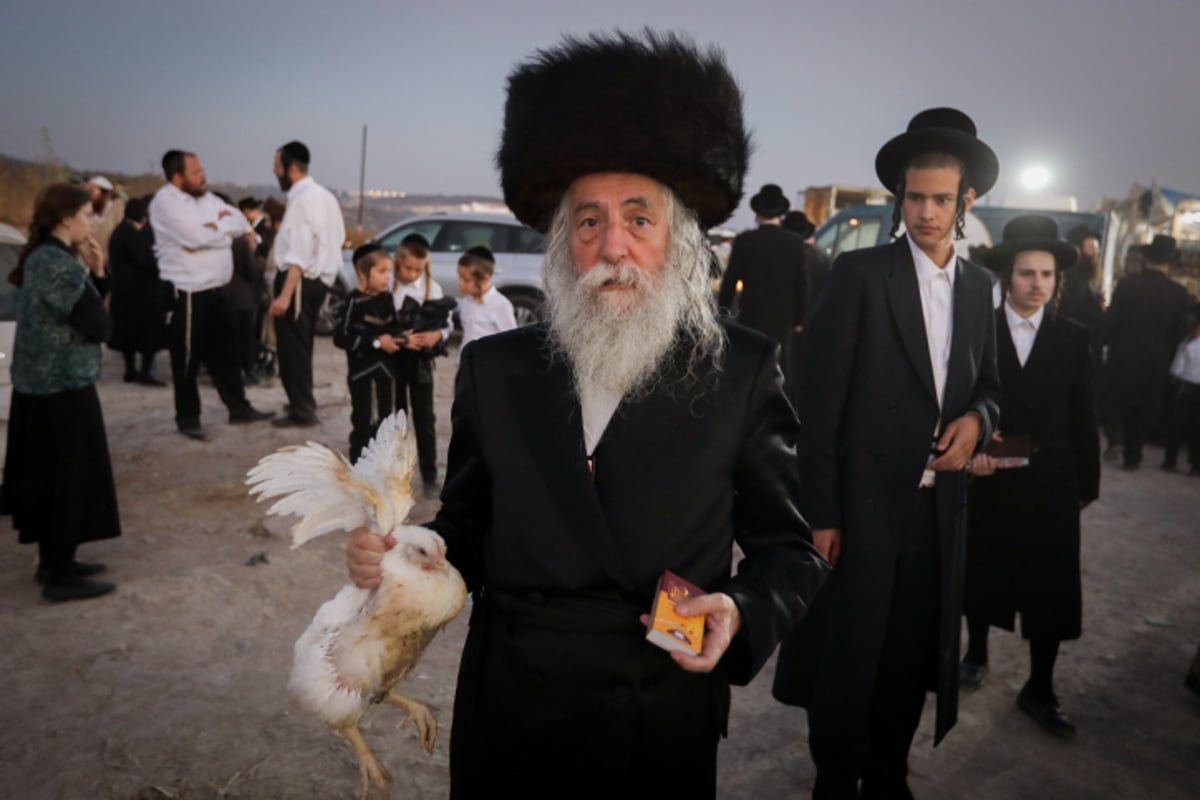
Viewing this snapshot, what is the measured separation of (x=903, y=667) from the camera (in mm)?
2926

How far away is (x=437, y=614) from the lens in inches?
63.0

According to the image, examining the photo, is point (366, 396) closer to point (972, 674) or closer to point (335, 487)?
point (972, 674)

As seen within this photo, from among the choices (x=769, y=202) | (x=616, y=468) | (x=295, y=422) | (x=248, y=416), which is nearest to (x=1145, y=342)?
(x=769, y=202)

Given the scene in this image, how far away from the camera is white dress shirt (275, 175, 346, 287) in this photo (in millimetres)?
7262

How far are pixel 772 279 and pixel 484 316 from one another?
2.90 metres

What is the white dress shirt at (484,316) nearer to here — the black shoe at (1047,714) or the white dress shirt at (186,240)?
the white dress shirt at (186,240)

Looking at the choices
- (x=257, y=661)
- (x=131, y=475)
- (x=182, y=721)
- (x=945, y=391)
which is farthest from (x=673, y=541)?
(x=131, y=475)

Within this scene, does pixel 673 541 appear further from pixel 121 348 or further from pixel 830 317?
pixel 121 348

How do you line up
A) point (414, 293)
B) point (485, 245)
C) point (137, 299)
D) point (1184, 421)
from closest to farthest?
point (414, 293)
point (1184, 421)
point (137, 299)
point (485, 245)

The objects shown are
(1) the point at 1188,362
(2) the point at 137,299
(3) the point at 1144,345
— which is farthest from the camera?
(2) the point at 137,299

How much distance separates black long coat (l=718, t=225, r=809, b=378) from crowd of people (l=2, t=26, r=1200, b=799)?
8.84 ft

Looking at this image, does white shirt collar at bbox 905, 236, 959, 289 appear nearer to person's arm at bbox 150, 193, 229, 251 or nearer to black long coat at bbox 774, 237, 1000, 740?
black long coat at bbox 774, 237, 1000, 740

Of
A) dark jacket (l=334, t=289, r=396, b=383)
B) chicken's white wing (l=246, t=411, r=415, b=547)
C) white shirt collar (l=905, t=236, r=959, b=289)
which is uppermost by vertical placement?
white shirt collar (l=905, t=236, r=959, b=289)

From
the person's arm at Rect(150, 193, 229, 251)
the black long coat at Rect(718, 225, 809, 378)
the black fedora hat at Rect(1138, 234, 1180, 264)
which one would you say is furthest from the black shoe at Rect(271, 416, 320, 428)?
the black fedora hat at Rect(1138, 234, 1180, 264)
